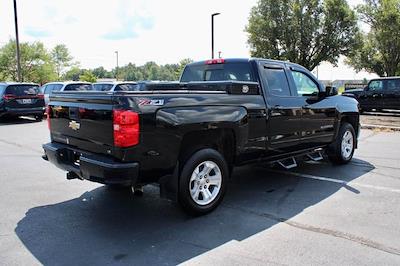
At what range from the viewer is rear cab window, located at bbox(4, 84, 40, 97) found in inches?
635

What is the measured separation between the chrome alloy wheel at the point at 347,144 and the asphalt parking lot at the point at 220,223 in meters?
0.78

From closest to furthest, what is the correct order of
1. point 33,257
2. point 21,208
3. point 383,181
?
1. point 33,257
2. point 21,208
3. point 383,181

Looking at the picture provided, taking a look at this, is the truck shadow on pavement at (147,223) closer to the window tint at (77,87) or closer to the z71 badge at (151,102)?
the z71 badge at (151,102)

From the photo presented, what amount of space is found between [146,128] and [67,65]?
274 ft

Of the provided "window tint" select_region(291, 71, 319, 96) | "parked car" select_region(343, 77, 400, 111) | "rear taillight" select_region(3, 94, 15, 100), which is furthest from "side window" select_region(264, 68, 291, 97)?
"parked car" select_region(343, 77, 400, 111)

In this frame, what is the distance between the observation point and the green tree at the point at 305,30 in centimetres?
3775

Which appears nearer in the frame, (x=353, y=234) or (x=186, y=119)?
(x=353, y=234)

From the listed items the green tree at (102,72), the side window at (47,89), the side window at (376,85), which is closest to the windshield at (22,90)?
the side window at (47,89)

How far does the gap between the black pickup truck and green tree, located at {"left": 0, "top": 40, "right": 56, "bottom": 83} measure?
55724 millimetres

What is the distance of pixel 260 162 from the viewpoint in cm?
587

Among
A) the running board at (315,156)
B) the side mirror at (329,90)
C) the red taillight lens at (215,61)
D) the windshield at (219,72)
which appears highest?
the red taillight lens at (215,61)

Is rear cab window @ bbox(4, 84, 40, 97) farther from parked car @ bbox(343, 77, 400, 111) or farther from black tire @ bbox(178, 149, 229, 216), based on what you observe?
parked car @ bbox(343, 77, 400, 111)

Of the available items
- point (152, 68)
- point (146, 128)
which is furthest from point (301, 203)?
point (152, 68)

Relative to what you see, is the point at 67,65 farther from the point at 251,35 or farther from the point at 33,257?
Result: the point at 33,257
